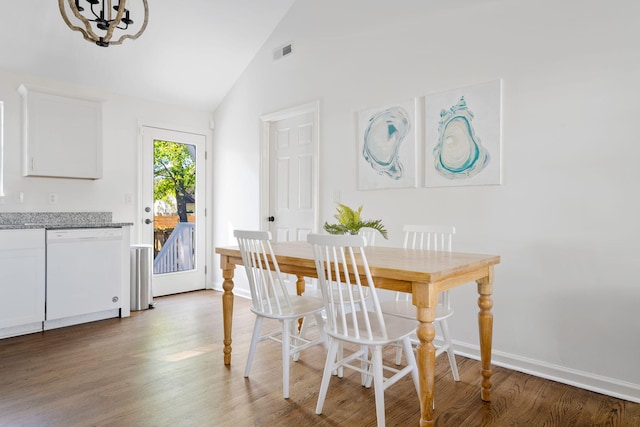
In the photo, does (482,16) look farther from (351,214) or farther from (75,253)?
(75,253)

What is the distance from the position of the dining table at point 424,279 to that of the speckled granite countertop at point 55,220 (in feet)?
5.65

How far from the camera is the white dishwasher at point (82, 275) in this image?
134 inches

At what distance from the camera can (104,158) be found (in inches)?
166

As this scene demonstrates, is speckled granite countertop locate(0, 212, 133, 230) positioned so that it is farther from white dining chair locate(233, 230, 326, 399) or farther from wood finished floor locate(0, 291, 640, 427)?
white dining chair locate(233, 230, 326, 399)

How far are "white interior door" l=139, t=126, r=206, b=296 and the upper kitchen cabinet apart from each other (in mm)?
618

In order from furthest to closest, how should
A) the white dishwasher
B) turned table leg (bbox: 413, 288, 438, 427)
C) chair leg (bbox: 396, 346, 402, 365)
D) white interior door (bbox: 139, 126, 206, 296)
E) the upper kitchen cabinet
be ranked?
1. white interior door (bbox: 139, 126, 206, 296)
2. the upper kitchen cabinet
3. the white dishwasher
4. chair leg (bbox: 396, 346, 402, 365)
5. turned table leg (bbox: 413, 288, 438, 427)

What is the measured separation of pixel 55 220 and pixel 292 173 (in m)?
2.41

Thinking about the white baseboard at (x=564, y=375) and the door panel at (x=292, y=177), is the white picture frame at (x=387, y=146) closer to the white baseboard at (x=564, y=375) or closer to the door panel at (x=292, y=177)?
the door panel at (x=292, y=177)

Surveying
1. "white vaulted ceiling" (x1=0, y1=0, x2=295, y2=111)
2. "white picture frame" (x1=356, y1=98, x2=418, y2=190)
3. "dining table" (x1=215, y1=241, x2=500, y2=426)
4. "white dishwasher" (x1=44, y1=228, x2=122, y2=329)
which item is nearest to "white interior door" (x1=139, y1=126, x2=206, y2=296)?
"white vaulted ceiling" (x1=0, y1=0, x2=295, y2=111)

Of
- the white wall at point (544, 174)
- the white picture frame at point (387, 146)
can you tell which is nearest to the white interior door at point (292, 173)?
the white picture frame at point (387, 146)

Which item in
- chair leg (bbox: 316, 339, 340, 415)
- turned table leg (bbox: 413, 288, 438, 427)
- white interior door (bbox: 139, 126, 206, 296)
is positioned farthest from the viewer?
white interior door (bbox: 139, 126, 206, 296)

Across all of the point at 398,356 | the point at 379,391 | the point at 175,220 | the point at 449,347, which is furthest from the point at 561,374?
the point at 175,220

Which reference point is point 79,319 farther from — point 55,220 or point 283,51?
point 283,51

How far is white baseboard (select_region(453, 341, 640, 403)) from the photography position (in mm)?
2188
